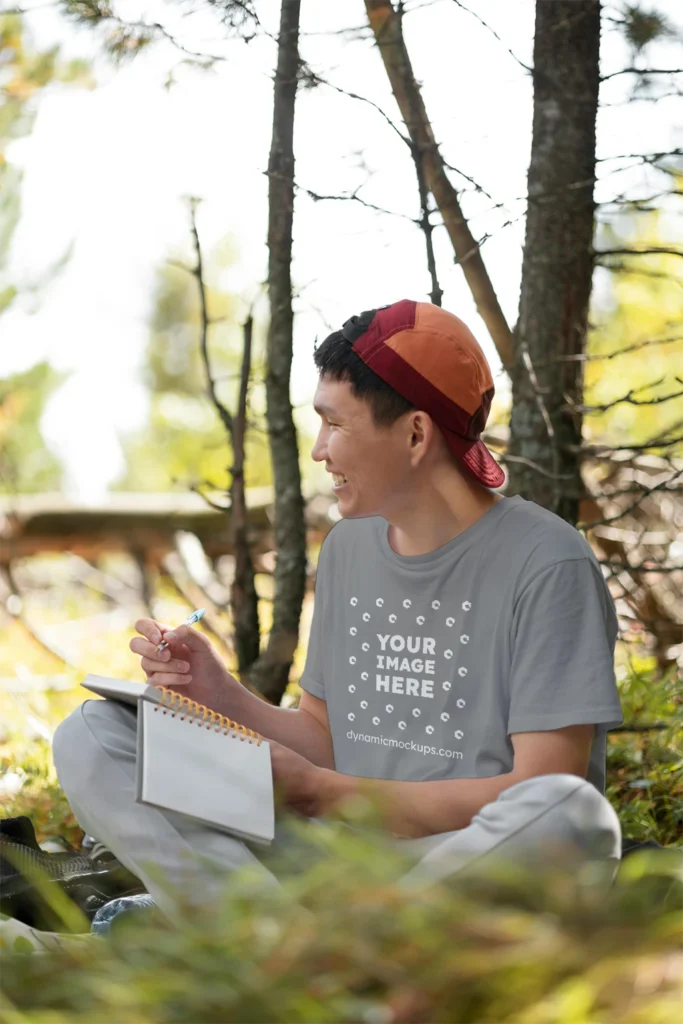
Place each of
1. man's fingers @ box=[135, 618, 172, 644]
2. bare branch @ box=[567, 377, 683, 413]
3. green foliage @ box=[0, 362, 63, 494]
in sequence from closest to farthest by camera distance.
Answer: man's fingers @ box=[135, 618, 172, 644], bare branch @ box=[567, 377, 683, 413], green foliage @ box=[0, 362, 63, 494]

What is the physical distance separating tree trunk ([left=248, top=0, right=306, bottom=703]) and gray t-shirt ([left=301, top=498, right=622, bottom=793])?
101 centimetres

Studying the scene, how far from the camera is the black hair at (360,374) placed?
222 cm

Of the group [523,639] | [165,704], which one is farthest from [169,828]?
[523,639]

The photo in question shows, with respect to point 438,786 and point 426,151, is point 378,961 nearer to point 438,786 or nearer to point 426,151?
point 438,786

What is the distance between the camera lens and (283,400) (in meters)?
3.46

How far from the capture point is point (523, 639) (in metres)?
2.05

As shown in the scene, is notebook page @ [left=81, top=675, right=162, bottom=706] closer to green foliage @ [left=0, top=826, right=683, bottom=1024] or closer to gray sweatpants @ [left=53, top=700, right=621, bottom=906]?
gray sweatpants @ [left=53, top=700, right=621, bottom=906]

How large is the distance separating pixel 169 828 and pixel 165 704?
0.22 metres

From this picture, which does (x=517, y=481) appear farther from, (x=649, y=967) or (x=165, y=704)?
(x=649, y=967)

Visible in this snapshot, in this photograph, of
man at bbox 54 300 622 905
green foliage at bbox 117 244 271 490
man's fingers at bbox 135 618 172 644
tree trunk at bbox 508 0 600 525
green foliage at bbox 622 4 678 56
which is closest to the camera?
man at bbox 54 300 622 905

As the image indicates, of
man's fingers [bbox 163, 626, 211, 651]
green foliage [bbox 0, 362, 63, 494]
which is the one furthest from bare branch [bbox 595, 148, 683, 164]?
green foliage [bbox 0, 362, 63, 494]

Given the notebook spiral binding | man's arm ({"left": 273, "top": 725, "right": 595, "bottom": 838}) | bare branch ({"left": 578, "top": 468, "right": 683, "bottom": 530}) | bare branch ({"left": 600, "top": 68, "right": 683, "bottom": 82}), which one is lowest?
man's arm ({"left": 273, "top": 725, "right": 595, "bottom": 838})

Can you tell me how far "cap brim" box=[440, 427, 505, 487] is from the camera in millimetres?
2238

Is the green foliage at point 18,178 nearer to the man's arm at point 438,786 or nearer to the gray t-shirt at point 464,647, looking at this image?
the gray t-shirt at point 464,647
